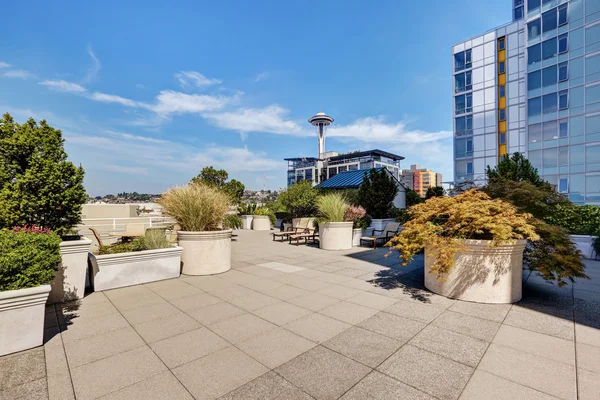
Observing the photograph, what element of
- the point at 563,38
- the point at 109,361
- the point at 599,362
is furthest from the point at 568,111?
the point at 109,361

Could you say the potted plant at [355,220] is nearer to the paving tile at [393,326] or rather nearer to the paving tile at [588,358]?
the paving tile at [393,326]

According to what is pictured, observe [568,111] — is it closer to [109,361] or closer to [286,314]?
[286,314]

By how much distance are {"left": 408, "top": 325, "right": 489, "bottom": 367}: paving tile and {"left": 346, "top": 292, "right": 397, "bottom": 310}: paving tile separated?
94 cm

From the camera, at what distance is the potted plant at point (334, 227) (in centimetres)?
964

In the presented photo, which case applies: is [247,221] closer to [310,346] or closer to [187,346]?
[187,346]

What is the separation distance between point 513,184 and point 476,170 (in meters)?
27.6

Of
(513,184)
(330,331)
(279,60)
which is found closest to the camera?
(330,331)

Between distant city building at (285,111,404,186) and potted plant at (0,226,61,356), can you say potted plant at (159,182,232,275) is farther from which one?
distant city building at (285,111,404,186)

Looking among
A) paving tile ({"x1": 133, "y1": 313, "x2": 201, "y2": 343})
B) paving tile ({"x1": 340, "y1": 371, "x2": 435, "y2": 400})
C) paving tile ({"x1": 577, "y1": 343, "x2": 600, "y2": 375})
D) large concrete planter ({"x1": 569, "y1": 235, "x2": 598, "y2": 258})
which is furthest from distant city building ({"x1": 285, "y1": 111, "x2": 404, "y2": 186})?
paving tile ({"x1": 340, "y1": 371, "x2": 435, "y2": 400})

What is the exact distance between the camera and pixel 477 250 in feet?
14.7

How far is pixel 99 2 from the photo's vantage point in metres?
7.29

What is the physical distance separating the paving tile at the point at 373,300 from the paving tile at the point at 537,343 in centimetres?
147

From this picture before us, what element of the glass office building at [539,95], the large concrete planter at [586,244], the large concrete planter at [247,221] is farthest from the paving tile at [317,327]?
the glass office building at [539,95]

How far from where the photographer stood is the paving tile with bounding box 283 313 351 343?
11.1ft
